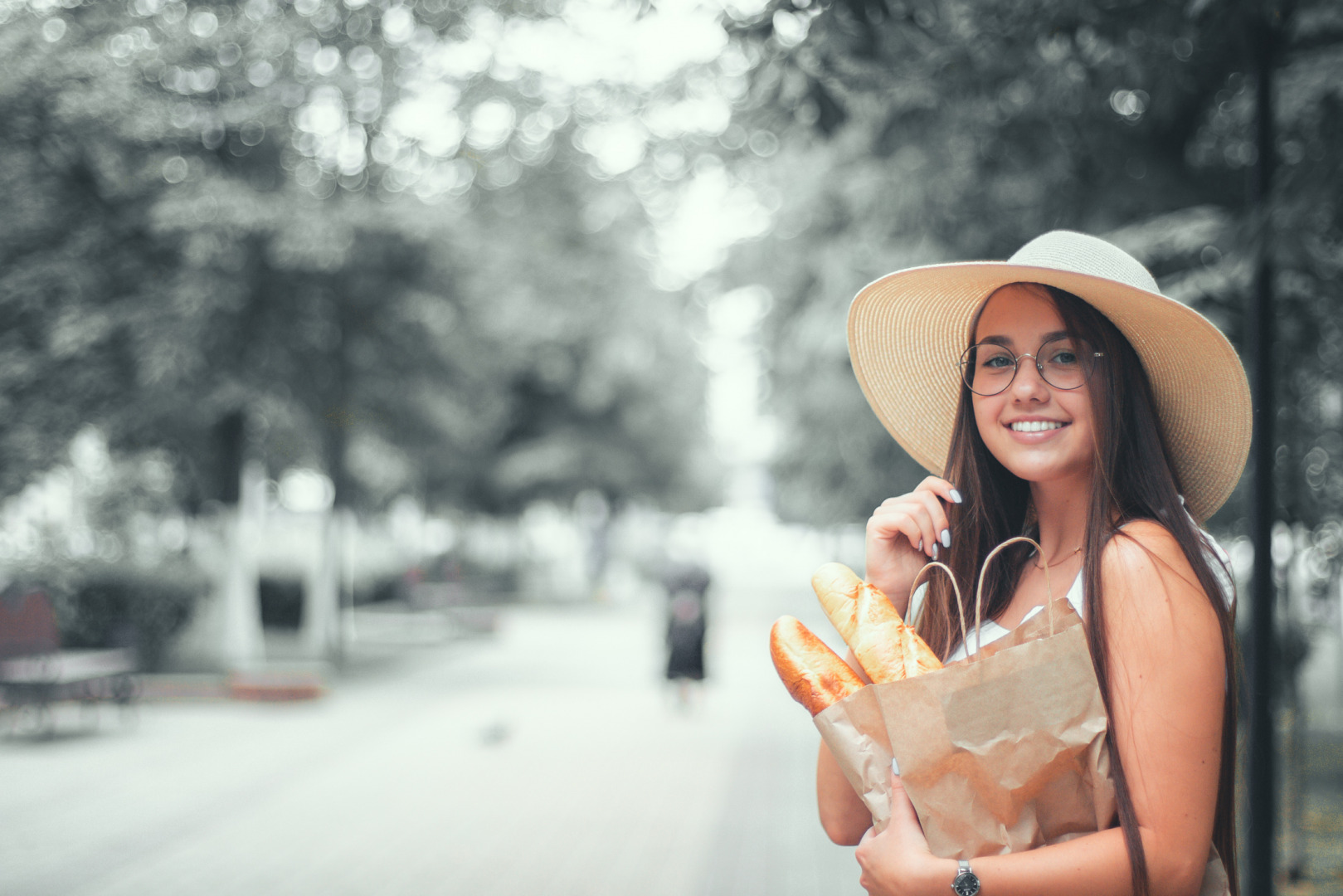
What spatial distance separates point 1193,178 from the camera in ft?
20.0

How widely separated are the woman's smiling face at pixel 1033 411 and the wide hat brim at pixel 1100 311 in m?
0.05

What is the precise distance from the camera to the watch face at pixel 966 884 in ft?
4.93

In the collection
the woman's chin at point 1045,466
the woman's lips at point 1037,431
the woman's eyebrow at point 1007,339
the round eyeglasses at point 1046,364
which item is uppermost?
the woman's eyebrow at point 1007,339

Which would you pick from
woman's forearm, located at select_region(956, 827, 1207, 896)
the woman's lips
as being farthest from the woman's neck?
woman's forearm, located at select_region(956, 827, 1207, 896)

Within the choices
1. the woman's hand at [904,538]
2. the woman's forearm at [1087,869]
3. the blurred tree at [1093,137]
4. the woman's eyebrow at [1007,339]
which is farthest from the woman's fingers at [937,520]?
the blurred tree at [1093,137]

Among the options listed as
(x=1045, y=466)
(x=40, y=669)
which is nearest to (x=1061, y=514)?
(x=1045, y=466)

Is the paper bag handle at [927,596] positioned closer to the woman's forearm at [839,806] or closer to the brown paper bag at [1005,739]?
the brown paper bag at [1005,739]

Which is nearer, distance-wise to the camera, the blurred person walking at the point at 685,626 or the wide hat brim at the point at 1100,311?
the wide hat brim at the point at 1100,311

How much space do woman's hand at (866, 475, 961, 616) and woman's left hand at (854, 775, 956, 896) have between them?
366 mm

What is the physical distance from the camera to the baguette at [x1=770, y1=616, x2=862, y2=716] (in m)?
1.60

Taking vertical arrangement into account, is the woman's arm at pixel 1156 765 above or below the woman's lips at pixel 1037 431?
below

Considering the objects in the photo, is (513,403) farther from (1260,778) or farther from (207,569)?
(1260,778)

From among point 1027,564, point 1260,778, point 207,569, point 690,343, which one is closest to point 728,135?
point 1260,778

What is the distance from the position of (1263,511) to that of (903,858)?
8.78 feet
